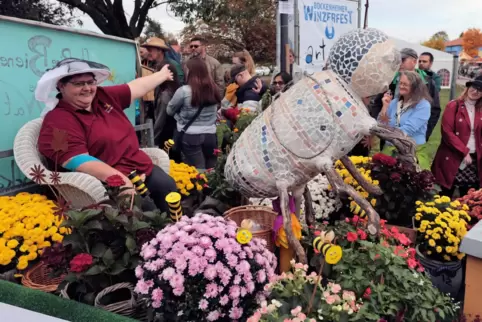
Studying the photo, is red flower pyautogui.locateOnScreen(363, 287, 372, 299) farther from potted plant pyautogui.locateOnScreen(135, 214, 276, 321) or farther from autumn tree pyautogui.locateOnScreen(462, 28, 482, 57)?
autumn tree pyautogui.locateOnScreen(462, 28, 482, 57)

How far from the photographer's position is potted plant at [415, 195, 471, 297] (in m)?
2.42

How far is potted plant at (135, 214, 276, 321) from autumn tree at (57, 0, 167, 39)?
39.1 feet

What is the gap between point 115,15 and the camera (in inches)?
504

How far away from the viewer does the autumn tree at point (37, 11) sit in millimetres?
12258

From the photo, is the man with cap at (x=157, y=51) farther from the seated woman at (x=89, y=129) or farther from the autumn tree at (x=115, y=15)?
the autumn tree at (x=115, y=15)

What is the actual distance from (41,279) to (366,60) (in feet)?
6.20

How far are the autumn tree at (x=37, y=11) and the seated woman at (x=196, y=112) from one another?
32.3ft

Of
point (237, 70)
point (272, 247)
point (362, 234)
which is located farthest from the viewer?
point (237, 70)

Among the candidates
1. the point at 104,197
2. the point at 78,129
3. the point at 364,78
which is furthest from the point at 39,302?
the point at 364,78

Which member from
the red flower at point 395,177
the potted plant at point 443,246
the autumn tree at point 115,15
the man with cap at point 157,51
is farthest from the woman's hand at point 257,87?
the autumn tree at point 115,15

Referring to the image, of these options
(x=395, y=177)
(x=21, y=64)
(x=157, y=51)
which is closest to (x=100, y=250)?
(x=21, y=64)

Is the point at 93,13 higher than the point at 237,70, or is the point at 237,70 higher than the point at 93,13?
the point at 93,13

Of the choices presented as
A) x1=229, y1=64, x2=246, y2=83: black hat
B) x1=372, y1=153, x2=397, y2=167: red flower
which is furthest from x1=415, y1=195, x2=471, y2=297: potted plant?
x1=229, y1=64, x2=246, y2=83: black hat

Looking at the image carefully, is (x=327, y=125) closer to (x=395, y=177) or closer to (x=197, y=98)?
(x=395, y=177)
